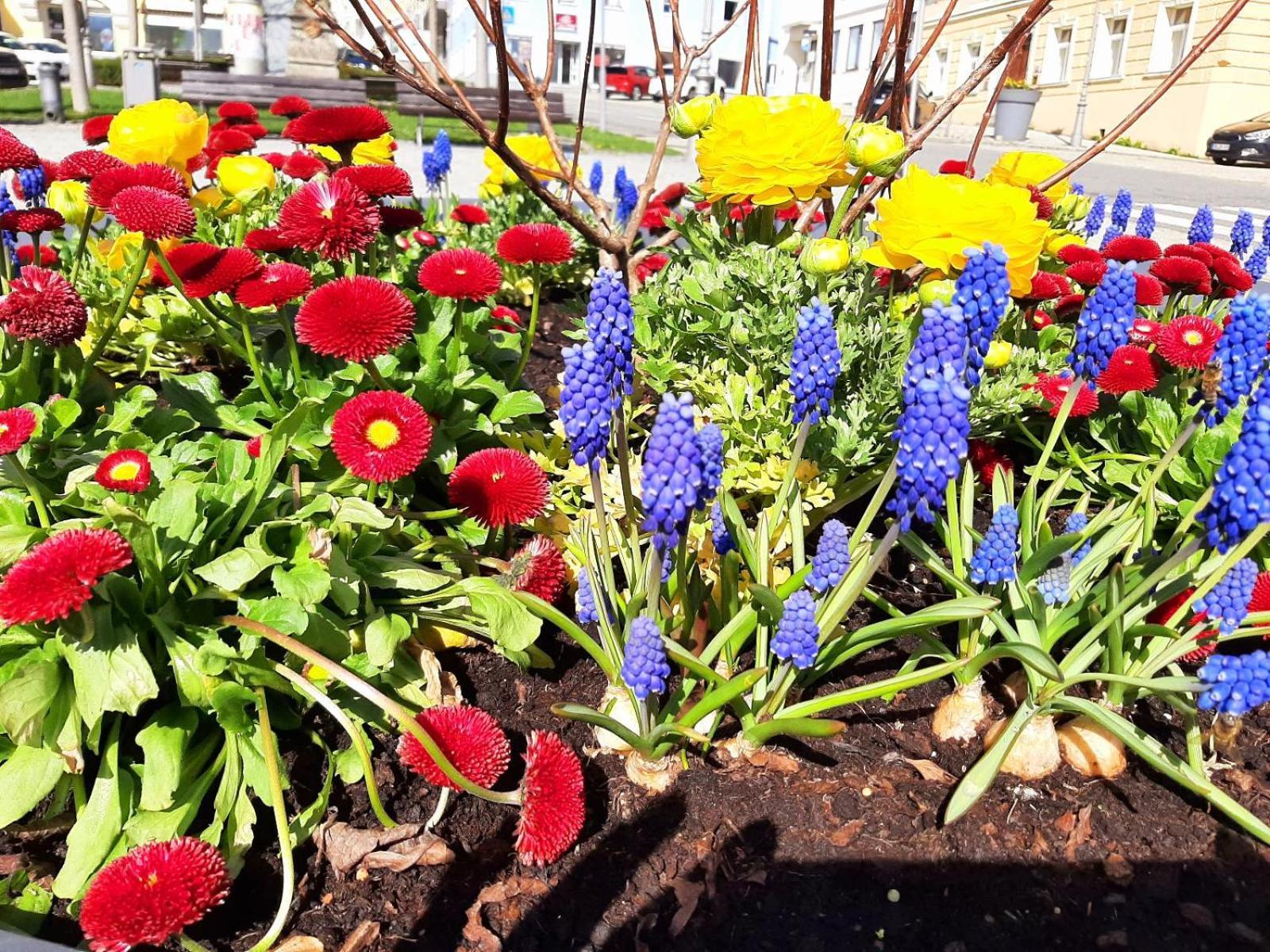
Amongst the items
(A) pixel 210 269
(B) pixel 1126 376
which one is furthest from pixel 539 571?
(B) pixel 1126 376

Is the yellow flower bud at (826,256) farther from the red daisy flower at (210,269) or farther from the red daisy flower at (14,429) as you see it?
the red daisy flower at (14,429)

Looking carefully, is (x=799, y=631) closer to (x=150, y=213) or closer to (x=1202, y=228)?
(x=150, y=213)

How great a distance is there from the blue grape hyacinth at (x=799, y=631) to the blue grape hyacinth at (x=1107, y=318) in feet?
2.62

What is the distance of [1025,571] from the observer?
5.77ft

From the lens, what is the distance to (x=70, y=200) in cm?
248

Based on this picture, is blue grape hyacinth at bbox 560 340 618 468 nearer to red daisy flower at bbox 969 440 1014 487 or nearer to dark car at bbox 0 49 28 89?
red daisy flower at bbox 969 440 1014 487

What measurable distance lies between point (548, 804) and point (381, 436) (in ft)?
2.41

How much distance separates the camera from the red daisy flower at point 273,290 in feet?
6.77

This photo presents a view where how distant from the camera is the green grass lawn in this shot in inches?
567

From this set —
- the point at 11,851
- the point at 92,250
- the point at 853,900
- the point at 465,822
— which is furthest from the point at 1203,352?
the point at 92,250

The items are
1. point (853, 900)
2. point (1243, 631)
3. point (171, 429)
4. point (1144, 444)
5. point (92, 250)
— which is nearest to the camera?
point (853, 900)

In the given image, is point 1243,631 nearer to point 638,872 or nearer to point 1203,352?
point 1203,352

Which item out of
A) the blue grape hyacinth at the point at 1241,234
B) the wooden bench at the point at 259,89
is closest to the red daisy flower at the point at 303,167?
the blue grape hyacinth at the point at 1241,234

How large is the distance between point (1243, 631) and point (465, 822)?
1444 mm
